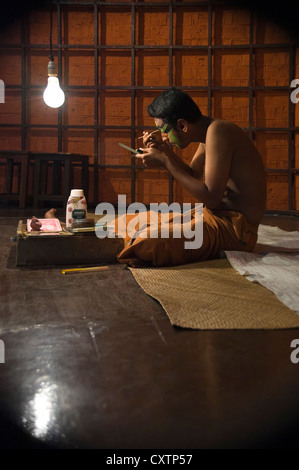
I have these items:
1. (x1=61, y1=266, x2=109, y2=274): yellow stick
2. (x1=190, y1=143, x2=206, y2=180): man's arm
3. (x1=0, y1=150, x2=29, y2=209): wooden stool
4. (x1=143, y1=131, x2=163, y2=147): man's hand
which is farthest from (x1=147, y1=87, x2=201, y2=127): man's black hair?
Result: (x1=0, y1=150, x2=29, y2=209): wooden stool

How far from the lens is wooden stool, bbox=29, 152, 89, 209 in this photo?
616 centimetres

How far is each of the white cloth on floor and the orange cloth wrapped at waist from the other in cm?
8

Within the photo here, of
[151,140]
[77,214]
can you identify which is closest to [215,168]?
[151,140]

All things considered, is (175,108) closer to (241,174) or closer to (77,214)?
(241,174)

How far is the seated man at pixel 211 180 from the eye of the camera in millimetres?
2727

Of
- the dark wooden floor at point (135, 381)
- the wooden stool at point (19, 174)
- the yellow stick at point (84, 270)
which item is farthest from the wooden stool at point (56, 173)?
the dark wooden floor at point (135, 381)

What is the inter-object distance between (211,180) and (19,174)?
452 cm

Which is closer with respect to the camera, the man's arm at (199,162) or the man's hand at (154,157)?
the man's hand at (154,157)

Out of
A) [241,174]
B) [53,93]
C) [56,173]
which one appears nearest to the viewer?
[241,174]

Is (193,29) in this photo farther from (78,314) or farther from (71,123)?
(78,314)

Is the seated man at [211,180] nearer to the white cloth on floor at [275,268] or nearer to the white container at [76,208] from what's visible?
the white cloth on floor at [275,268]

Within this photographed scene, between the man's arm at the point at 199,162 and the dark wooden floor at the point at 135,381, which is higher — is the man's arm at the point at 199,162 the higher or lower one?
the higher one

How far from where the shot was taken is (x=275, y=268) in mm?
2615

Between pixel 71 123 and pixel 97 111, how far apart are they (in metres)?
0.41
